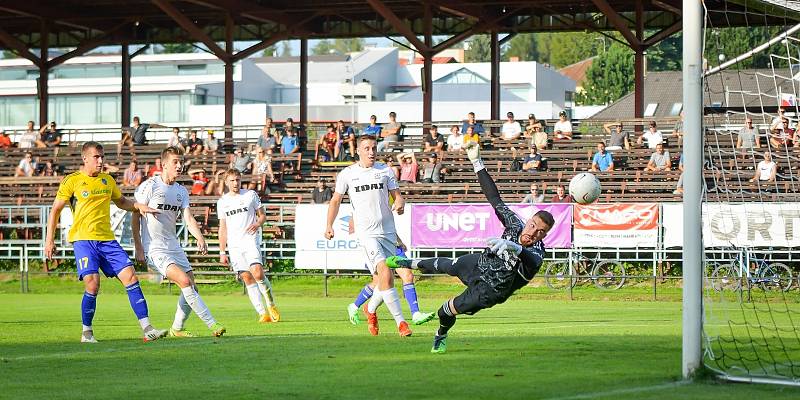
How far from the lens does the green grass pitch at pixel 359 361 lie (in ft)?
29.7

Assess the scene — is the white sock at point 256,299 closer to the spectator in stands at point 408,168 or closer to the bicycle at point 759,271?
the bicycle at point 759,271

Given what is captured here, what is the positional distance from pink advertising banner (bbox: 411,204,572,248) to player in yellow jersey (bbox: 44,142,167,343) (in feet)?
43.4

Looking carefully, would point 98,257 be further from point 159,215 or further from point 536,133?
point 536,133

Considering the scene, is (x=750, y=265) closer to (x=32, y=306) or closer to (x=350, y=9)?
(x=32, y=306)

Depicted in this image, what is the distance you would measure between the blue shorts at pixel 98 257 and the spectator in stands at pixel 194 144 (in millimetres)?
23680

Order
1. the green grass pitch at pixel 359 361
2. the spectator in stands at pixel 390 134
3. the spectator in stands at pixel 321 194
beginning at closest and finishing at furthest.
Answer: the green grass pitch at pixel 359 361
the spectator in stands at pixel 321 194
the spectator in stands at pixel 390 134

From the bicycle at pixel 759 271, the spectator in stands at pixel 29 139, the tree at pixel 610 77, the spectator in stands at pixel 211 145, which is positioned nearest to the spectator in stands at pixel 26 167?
the spectator in stands at pixel 29 139

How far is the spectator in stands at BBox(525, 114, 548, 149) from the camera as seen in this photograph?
109ft

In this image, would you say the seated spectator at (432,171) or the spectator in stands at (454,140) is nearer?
the seated spectator at (432,171)

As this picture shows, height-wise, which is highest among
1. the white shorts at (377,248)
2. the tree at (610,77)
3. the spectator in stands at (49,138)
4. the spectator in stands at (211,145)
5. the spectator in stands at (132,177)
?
the tree at (610,77)

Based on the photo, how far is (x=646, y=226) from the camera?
84.7 feet

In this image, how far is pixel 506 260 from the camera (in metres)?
11.1

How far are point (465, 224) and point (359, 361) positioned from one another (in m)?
15.9

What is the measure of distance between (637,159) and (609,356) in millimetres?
20956
